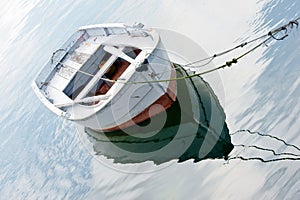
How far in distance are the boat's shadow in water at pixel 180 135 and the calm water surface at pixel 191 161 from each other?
0.28 meters

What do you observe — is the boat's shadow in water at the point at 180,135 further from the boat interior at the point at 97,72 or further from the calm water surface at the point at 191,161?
the boat interior at the point at 97,72

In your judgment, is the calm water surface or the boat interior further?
the boat interior

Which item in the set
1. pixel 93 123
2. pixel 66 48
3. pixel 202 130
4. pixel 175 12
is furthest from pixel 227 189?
pixel 175 12

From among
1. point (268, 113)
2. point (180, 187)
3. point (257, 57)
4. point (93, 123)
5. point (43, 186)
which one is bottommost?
point (43, 186)

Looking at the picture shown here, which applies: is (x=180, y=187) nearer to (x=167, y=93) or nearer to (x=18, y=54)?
(x=167, y=93)

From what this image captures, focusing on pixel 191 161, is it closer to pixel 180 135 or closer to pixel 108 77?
pixel 180 135

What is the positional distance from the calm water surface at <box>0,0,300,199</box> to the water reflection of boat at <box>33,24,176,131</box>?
1.31m

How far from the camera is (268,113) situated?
8.94 meters

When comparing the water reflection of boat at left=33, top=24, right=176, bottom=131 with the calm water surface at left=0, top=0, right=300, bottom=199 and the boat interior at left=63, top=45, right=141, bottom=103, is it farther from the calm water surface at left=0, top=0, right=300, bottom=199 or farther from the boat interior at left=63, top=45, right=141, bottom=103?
the calm water surface at left=0, top=0, right=300, bottom=199

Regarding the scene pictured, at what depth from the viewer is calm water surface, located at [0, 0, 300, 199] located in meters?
8.01

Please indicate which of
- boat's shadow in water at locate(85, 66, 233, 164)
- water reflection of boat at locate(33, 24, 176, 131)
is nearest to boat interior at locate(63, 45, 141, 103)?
water reflection of boat at locate(33, 24, 176, 131)

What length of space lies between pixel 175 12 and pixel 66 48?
17.1ft

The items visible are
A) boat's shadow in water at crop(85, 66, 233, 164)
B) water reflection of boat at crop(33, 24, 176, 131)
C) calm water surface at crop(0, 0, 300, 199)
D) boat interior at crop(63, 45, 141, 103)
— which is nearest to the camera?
calm water surface at crop(0, 0, 300, 199)

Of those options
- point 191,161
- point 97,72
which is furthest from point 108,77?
point 191,161
